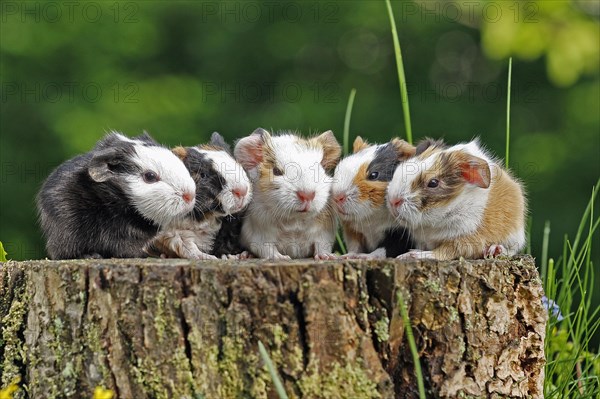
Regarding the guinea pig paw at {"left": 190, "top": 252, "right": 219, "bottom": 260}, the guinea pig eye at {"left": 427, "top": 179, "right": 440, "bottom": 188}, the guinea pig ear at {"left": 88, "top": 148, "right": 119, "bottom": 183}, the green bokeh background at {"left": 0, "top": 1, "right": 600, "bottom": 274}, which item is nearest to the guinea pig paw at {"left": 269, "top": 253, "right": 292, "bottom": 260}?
the guinea pig paw at {"left": 190, "top": 252, "right": 219, "bottom": 260}

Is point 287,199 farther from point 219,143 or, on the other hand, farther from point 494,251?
point 494,251

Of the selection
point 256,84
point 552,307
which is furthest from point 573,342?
point 256,84

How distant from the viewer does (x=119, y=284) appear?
11.1ft

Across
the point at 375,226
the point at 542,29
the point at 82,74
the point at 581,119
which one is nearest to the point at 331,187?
the point at 375,226

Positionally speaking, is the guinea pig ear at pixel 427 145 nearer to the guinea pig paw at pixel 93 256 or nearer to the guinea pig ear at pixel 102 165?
the guinea pig ear at pixel 102 165

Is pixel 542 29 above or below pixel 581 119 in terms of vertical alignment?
above

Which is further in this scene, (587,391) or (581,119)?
(581,119)

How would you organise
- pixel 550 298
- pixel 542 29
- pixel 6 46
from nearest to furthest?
pixel 550 298 → pixel 542 29 → pixel 6 46

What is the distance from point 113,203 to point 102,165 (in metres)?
0.23

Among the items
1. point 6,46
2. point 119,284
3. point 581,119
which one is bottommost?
point 581,119

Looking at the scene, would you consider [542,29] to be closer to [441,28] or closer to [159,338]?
[159,338]

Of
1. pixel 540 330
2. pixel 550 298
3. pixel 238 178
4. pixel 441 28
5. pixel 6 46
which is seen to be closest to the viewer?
pixel 540 330

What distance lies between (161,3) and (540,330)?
1094 cm

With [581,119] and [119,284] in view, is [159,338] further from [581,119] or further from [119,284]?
[581,119]
